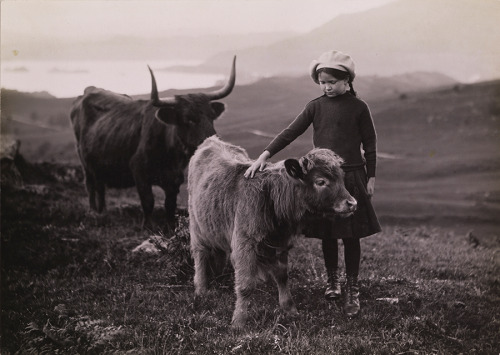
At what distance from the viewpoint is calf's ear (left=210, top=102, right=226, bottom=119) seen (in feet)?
22.9

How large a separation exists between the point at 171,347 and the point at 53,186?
18.2ft

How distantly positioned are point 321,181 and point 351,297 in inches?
46.8

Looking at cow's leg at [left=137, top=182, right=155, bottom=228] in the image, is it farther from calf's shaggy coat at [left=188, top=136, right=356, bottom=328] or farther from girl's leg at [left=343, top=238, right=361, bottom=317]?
girl's leg at [left=343, top=238, right=361, bottom=317]

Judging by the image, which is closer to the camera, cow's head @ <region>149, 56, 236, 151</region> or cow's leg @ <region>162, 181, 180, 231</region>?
cow's head @ <region>149, 56, 236, 151</region>

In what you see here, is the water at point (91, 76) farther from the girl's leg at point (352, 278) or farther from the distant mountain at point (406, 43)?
the girl's leg at point (352, 278)

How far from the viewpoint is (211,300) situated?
5.12 meters

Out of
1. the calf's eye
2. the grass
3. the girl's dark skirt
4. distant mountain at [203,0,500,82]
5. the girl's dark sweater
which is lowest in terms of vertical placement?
the grass

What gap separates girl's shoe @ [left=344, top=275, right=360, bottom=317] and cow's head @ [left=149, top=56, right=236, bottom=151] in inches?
107

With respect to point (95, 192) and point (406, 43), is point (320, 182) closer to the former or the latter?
point (406, 43)

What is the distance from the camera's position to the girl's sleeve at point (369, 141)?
15.9 feet

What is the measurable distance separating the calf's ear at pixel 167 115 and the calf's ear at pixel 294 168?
113 inches

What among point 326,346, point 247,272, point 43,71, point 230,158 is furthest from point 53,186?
point 326,346

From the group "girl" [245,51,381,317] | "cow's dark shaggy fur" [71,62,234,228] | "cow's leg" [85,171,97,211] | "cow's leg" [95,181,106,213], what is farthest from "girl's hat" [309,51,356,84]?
"cow's leg" [85,171,97,211]

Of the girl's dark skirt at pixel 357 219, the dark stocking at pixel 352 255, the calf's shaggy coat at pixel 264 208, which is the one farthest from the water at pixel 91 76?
the dark stocking at pixel 352 255
